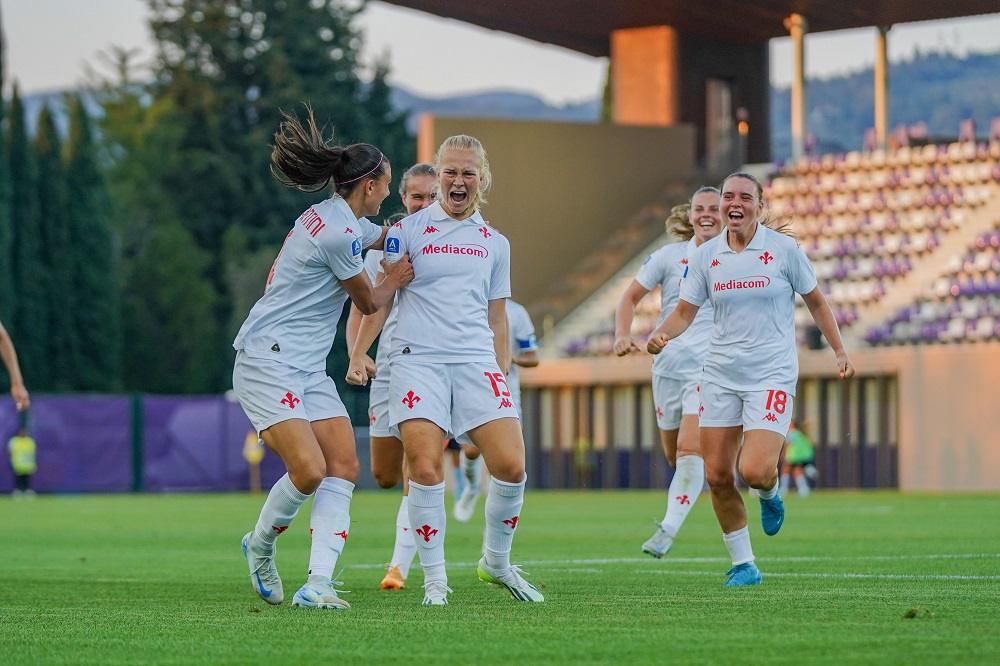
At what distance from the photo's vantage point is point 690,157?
1615 inches

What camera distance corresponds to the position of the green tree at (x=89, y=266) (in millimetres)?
54094

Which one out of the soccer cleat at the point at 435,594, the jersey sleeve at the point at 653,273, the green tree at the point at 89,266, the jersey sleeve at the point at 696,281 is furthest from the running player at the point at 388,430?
the green tree at the point at 89,266

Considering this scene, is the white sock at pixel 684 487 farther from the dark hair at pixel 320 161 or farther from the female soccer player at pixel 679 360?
the dark hair at pixel 320 161

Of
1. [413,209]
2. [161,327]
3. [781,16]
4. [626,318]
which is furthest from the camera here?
[161,327]

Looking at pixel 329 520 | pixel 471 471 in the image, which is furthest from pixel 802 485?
pixel 329 520

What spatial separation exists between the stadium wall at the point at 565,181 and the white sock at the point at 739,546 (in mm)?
28044

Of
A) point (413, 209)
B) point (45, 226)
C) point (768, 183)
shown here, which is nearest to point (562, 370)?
point (768, 183)

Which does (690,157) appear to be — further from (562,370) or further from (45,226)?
(45,226)

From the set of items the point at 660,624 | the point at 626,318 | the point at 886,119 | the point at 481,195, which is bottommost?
the point at 660,624

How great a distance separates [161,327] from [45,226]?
9.57 meters

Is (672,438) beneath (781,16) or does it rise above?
beneath

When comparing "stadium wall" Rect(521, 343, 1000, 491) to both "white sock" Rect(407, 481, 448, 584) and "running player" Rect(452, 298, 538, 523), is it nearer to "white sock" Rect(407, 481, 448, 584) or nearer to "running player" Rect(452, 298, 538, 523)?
"running player" Rect(452, 298, 538, 523)

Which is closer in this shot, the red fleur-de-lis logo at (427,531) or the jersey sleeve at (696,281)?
the red fleur-de-lis logo at (427,531)

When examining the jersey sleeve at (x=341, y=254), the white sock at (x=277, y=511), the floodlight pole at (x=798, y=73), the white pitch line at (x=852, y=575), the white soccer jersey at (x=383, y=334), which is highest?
the floodlight pole at (x=798, y=73)
